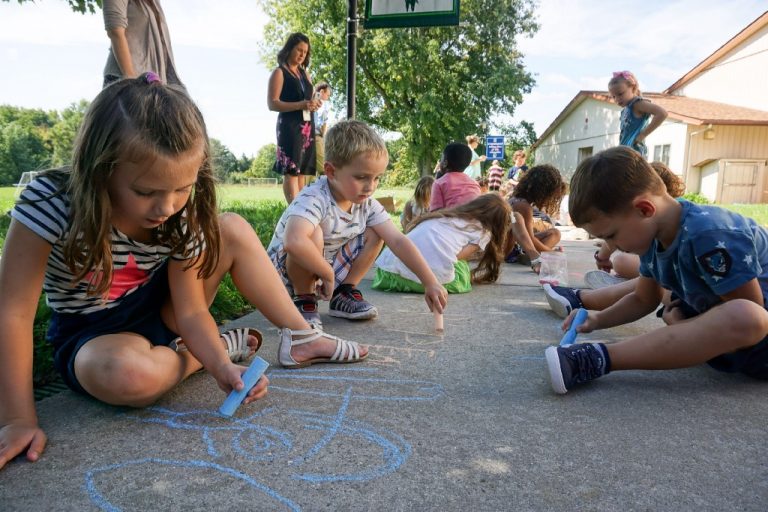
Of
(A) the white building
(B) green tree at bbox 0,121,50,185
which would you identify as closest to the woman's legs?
(A) the white building

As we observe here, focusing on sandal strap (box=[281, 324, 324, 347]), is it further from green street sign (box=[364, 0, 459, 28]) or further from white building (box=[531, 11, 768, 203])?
white building (box=[531, 11, 768, 203])

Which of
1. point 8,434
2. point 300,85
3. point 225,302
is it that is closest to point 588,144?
point 300,85

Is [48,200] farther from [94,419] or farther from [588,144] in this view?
[588,144]

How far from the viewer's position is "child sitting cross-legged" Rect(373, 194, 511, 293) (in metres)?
3.18

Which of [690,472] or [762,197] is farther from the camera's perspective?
[762,197]

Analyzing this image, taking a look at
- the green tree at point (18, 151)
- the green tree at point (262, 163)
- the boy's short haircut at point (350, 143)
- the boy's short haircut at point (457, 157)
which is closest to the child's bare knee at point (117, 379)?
the boy's short haircut at point (350, 143)

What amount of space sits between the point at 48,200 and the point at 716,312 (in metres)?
1.84

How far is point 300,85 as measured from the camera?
4.22m

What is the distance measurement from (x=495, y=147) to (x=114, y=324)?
10876mm

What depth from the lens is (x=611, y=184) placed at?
1.65 metres

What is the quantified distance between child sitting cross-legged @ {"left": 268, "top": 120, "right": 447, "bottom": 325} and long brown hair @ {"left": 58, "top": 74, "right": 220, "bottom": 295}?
0.93 meters

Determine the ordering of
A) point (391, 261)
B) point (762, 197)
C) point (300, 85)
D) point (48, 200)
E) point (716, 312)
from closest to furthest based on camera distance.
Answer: point (48, 200) → point (716, 312) → point (391, 261) → point (300, 85) → point (762, 197)

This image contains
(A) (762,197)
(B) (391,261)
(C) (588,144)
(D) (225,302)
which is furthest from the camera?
(C) (588,144)

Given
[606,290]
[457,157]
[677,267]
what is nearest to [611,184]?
[677,267]
